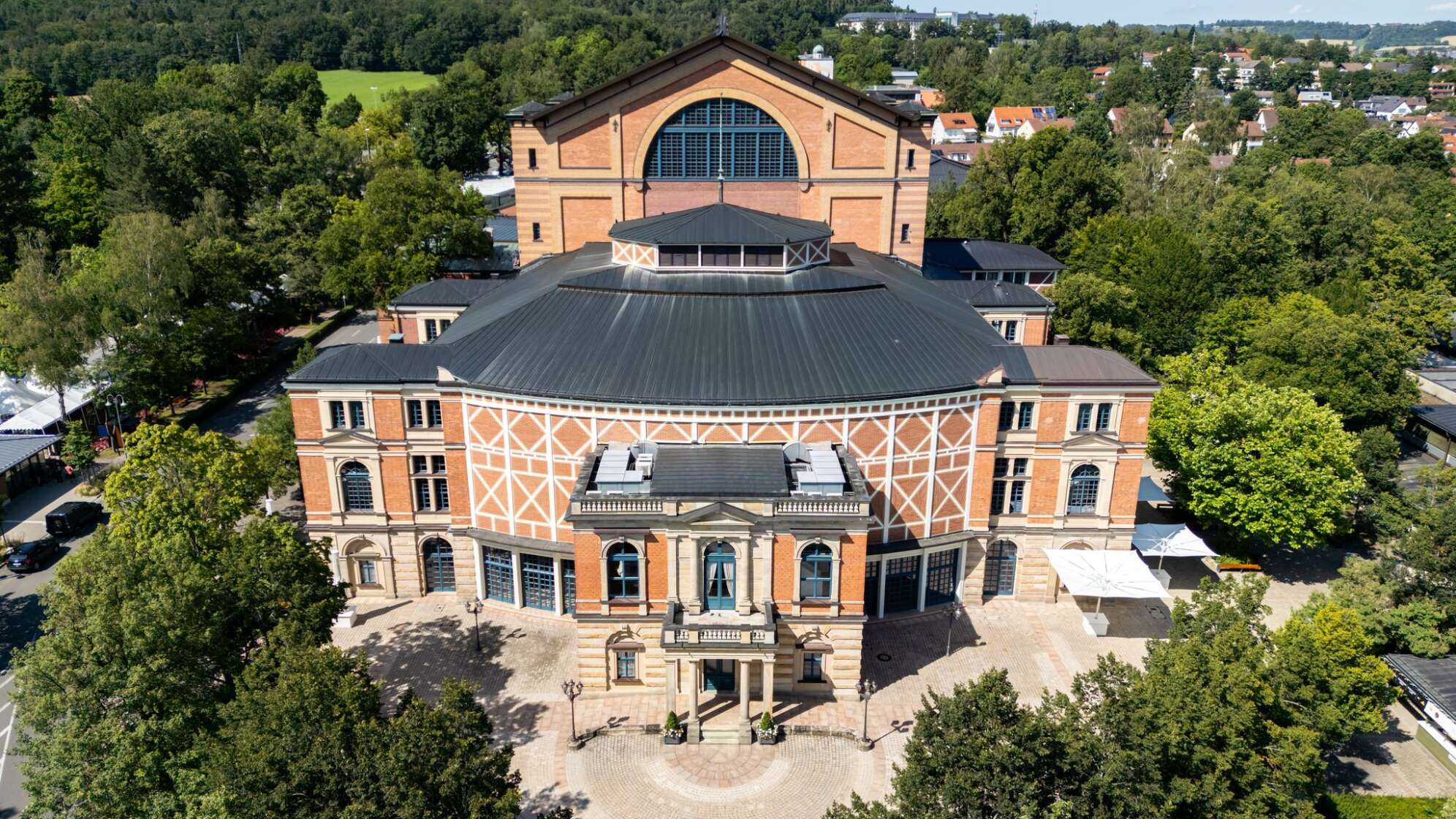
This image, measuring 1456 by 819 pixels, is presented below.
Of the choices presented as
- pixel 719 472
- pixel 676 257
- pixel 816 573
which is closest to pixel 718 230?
pixel 676 257

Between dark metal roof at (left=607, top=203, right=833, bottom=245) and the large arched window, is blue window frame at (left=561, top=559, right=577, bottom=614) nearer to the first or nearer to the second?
dark metal roof at (left=607, top=203, right=833, bottom=245)

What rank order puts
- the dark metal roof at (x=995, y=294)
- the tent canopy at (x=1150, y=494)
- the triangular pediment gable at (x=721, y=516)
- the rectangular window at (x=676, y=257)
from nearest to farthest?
the triangular pediment gable at (x=721, y=516) → the rectangular window at (x=676, y=257) → the tent canopy at (x=1150, y=494) → the dark metal roof at (x=995, y=294)

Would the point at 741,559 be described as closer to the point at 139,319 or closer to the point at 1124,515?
the point at 1124,515

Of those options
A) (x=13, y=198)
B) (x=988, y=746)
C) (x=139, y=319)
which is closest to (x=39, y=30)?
(x=13, y=198)

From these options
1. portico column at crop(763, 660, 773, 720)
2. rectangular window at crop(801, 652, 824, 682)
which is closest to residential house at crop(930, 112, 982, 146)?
rectangular window at crop(801, 652, 824, 682)

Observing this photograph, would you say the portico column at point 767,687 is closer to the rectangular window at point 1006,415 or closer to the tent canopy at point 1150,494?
the rectangular window at point 1006,415

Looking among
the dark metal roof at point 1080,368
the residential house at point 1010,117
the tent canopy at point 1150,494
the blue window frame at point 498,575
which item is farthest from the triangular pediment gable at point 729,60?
the residential house at point 1010,117
